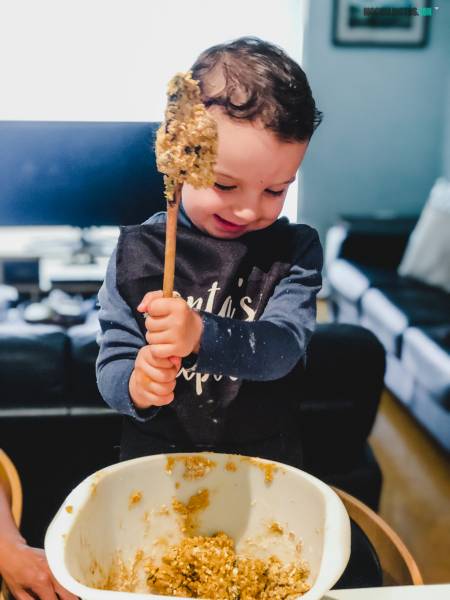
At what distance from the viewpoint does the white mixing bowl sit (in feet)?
1.97

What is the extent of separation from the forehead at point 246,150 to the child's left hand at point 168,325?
154mm

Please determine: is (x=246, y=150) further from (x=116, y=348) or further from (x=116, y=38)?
(x=116, y=38)

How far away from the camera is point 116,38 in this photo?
132 inches

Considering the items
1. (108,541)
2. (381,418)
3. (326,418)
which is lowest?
(381,418)

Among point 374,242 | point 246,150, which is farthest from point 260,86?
point 374,242

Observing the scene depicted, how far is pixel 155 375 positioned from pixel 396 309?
2.10 metres

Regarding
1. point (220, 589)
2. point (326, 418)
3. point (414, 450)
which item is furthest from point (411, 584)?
point (414, 450)

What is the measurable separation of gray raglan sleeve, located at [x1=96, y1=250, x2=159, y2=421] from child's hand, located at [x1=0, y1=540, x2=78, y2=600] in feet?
0.78

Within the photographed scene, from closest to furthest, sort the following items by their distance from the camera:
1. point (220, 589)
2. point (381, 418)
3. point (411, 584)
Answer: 1. point (220, 589)
2. point (411, 584)
3. point (381, 418)

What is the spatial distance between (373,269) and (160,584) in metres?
2.62

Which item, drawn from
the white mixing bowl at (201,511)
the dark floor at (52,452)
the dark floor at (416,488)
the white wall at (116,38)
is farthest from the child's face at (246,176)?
the white wall at (116,38)

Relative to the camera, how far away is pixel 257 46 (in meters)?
0.67

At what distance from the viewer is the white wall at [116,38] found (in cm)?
332

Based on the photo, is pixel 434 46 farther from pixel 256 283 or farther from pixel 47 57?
pixel 256 283
